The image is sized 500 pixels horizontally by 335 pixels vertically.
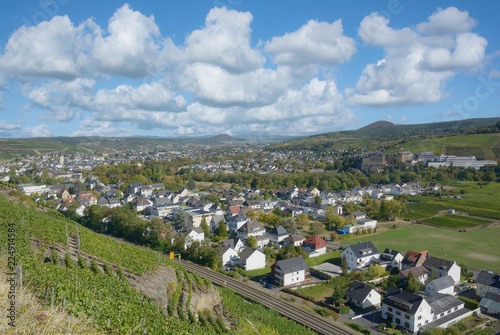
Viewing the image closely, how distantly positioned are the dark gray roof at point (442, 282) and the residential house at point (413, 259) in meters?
3.14

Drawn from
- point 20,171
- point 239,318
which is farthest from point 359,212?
point 20,171

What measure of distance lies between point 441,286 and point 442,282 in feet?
1.26

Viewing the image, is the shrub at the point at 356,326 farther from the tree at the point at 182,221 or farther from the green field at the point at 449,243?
the tree at the point at 182,221

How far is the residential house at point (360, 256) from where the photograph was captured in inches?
987

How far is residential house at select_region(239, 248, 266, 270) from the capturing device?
24.7 metres

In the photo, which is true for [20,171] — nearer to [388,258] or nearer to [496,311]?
[388,258]

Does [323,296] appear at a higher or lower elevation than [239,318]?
lower

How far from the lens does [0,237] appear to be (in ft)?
37.3

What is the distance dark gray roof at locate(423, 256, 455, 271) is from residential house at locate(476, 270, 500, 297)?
76.7 inches

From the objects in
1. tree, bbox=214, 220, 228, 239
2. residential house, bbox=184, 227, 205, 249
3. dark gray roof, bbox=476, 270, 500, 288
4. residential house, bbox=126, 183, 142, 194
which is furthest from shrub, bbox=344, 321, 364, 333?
residential house, bbox=126, 183, 142, 194

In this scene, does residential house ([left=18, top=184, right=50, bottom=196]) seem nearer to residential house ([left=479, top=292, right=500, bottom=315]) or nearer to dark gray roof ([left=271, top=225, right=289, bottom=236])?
dark gray roof ([left=271, top=225, right=289, bottom=236])

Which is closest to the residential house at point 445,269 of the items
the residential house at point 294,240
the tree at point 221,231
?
the residential house at point 294,240

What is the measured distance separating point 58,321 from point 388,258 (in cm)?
2542

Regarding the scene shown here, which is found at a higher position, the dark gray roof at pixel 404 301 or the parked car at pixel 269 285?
the dark gray roof at pixel 404 301
